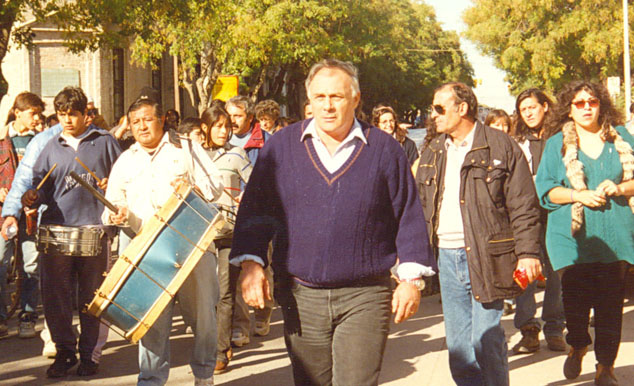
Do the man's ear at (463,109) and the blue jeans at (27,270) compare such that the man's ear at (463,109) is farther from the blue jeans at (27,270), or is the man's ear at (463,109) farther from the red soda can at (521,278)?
the blue jeans at (27,270)

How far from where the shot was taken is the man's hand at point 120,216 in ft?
18.6

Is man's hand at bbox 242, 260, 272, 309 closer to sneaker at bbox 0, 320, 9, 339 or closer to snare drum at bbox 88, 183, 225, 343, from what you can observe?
snare drum at bbox 88, 183, 225, 343

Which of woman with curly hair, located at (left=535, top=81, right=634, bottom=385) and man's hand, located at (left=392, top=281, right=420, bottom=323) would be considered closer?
man's hand, located at (left=392, top=281, right=420, bottom=323)

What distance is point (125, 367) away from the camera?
7.28 meters

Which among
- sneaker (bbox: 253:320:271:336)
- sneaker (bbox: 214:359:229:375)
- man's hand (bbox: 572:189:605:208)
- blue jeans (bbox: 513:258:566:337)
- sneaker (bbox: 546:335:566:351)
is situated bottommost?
sneaker (bbox: 253:320:271:336)

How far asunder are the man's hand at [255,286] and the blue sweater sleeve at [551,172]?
274 centimetres

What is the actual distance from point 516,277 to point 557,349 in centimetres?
272

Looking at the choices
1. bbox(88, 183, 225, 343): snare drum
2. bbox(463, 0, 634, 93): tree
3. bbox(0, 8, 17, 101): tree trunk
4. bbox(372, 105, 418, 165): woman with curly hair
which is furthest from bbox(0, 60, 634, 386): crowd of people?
bbox(463, 0, 634, 93): tree

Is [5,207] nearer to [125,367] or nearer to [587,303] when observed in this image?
[125,367]

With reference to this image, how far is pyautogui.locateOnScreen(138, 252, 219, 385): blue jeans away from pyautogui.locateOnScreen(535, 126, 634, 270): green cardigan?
2265 mm

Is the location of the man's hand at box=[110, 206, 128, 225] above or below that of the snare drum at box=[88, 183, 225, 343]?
above

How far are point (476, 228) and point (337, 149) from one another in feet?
4.37

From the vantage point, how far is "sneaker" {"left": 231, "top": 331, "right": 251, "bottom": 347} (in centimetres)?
796

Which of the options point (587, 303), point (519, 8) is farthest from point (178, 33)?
point (587, 303)
